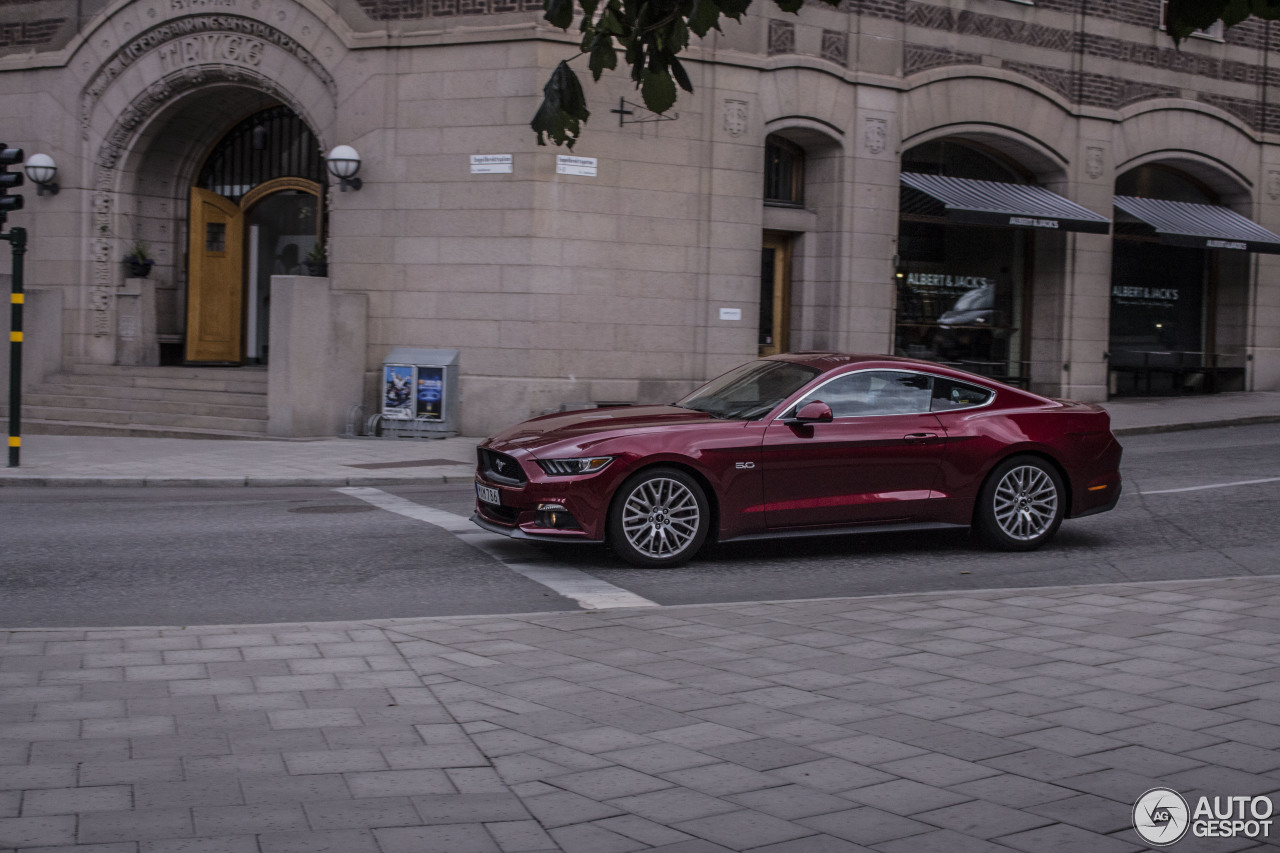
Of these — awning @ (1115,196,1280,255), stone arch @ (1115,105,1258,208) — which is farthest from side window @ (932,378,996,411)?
stone arch @ (1115,105,1258,208)

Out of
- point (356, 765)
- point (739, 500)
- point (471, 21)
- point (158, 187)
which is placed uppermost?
point (471, 21)

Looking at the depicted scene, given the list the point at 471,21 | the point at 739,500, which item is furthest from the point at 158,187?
the point at 739,500

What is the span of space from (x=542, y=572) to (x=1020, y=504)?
3.63 m

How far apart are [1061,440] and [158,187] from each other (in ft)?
56.1

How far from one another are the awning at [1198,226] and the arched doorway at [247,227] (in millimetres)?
14631

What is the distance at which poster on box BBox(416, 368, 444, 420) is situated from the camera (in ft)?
59.3

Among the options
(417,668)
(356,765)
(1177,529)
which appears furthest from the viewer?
(1177,529)

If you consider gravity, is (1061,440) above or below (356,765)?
above

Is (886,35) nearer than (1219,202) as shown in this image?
Yes

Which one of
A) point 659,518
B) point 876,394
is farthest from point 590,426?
point 876,394

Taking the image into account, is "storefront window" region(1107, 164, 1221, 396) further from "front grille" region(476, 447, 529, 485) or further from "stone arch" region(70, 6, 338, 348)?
"front grille" region(476, 447, 529, 485)

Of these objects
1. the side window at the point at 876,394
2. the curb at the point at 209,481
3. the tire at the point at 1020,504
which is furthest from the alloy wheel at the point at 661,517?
the curb at the point at 209,481

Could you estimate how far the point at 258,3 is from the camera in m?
19.5

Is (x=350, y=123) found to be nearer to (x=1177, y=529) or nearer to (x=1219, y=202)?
(x=1177, y=529)
